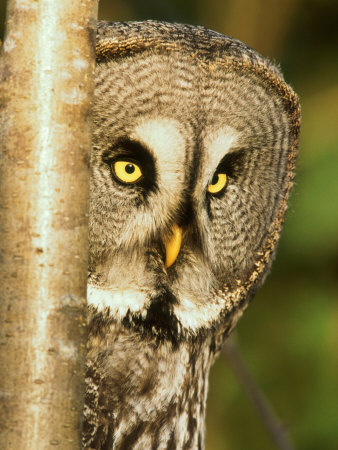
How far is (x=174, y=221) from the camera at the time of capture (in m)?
2.01

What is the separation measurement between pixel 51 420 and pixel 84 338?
0.14 meters

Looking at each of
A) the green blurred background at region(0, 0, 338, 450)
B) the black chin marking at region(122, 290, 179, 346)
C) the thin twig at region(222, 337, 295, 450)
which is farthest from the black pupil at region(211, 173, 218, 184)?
the green blurred background at region(0, 0, 338, 450)

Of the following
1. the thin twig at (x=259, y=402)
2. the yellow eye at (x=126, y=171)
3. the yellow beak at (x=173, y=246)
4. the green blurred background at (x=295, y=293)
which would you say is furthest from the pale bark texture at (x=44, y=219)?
the green blurred background at (x=295, y=293)

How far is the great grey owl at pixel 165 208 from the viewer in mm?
1966

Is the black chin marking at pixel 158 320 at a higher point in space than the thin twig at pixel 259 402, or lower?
higher

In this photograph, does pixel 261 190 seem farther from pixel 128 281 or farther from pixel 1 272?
pixel 1 272

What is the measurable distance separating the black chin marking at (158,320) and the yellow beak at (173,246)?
12 cm

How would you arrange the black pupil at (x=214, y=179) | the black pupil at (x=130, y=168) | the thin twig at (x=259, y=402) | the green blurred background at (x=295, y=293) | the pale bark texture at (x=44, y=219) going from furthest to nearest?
the green blurred background at (x=295, y=293), the thin twig at (x=259, y=402), the black pupil at (x=214, y=179), the black pupil at (x=130, y=168), the pale bark texture at (x=44, y=219)

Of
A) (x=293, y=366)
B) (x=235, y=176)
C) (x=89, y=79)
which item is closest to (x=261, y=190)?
(x=235, y=176)

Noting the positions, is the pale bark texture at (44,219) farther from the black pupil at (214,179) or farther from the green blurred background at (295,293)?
the green blurred background at (295,293)

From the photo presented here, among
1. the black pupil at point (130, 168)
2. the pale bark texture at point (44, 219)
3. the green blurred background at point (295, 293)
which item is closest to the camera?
the pale bark texture at point (44, 219)

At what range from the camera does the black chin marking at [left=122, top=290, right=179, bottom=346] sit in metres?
2.12

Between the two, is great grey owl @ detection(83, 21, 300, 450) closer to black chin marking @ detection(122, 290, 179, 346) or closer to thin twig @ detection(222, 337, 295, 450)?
black chin marking @ detection(122, 290, 179, 346)

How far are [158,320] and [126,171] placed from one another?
1.53 feet
